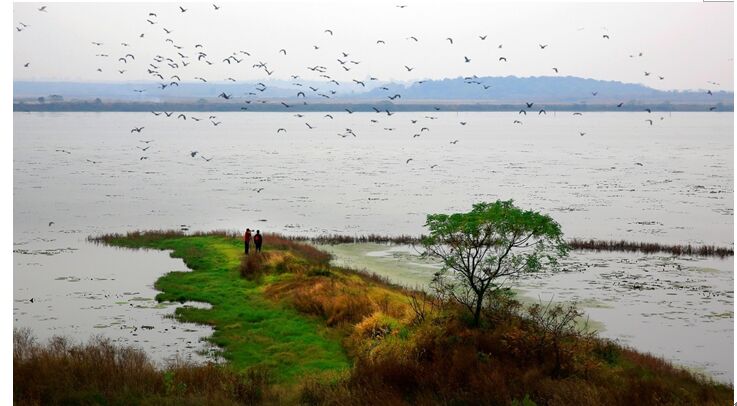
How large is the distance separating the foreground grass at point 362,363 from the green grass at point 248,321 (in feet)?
0.20

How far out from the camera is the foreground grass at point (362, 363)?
14008 millimetres

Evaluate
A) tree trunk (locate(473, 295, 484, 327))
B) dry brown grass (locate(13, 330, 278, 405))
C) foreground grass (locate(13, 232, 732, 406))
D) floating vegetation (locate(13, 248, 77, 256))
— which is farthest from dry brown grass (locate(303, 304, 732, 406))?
floating vegetation (locate(13, 248, 77, 256))

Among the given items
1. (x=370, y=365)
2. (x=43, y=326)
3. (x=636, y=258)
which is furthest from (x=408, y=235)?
(x=370, y=365)

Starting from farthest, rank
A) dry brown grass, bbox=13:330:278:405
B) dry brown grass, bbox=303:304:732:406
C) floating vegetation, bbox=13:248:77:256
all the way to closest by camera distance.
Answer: floating vegetation, bbox=13:248:77:256 < dry brown grass, bbox=303:304:732:406 < dry brown grass, bbox=13:330:278:405

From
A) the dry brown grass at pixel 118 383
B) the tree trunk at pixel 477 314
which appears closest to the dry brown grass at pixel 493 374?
the tree trunk at pixel 477 314

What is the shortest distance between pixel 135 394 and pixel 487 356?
7.58 metres

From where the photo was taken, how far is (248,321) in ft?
78.0

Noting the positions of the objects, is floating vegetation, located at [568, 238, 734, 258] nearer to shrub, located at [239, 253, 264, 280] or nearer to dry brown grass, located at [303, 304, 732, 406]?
shrub, located at [239, 253, 264, 280]

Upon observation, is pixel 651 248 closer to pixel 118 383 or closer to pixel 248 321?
pixel 248 321

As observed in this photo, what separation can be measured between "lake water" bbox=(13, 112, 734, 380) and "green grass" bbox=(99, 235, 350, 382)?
94cm

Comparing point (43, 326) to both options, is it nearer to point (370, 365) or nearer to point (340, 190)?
point (370, 365)

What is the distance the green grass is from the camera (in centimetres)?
1966

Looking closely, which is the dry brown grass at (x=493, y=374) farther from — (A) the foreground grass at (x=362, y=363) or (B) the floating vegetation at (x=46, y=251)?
(B) the floating vegetation at (x=46, y=251)

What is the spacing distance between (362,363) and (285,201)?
5377 centimetres
